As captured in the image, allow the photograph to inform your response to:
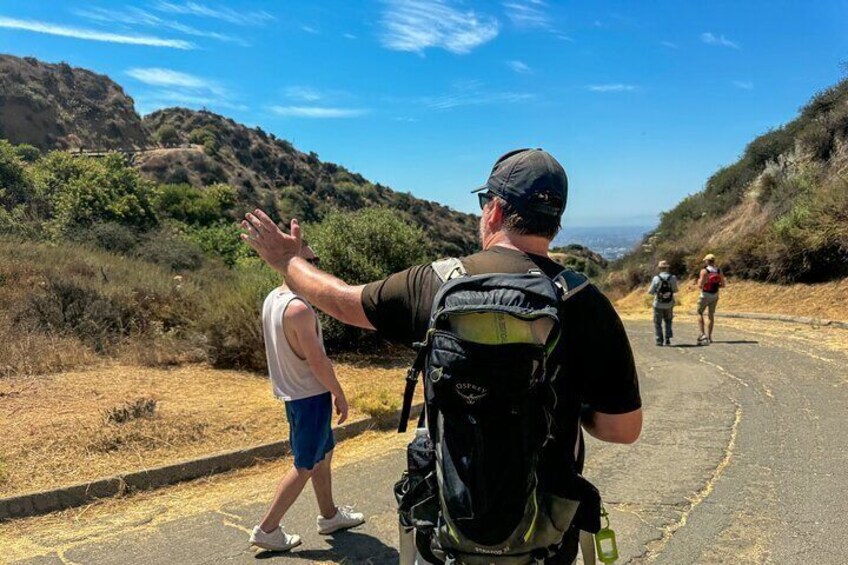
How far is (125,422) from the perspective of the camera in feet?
20.0

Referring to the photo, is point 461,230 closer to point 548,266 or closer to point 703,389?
point 703,389

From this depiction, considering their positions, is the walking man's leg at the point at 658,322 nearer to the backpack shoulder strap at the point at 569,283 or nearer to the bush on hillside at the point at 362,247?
the bush on hillside at the point at 362,247

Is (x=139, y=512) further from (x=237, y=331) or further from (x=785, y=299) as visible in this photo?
(x=785, y=299)

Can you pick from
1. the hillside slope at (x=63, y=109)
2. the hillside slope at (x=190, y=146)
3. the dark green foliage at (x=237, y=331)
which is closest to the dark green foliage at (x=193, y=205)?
the hillside slope at (x=190, y=146)

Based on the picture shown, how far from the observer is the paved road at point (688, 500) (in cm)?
388

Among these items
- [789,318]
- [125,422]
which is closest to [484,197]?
[125,422]

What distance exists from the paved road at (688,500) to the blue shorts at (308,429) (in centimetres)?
66

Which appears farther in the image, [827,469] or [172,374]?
[172,374]

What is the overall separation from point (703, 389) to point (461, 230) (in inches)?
2662

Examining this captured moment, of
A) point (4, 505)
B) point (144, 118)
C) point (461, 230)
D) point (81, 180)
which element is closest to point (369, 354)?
point (4, 505)

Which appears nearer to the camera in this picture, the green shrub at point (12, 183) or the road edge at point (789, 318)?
the road edge at point (789, 318)

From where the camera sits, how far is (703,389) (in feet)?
27.5

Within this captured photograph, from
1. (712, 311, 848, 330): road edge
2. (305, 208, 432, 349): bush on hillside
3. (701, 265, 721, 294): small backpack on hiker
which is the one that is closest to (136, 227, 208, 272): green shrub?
(305, 208, 432, 349): bush on hillside

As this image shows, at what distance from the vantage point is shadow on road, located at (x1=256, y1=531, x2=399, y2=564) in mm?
3829
